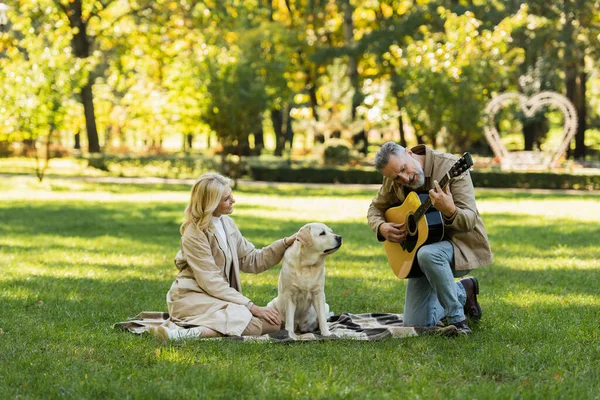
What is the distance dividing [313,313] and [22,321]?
7.78 ft

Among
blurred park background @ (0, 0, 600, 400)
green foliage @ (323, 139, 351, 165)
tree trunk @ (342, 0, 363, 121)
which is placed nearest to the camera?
blurred park background @ (0, 0, 600, 400)

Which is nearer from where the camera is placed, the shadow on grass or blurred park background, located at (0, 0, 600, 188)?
the shadow on grass

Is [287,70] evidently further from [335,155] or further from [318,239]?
[318,239]

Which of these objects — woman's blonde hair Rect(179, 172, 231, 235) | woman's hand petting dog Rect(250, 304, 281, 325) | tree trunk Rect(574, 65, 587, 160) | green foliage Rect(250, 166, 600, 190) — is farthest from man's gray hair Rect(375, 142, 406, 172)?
tree trunk Rect(574, 65, 587, 160)

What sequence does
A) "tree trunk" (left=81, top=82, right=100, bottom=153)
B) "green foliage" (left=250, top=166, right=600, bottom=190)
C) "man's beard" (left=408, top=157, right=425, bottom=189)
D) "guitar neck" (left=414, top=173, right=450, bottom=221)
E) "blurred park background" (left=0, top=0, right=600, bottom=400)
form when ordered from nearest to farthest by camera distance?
1. "blurred park background" (left=0, top=0, right=600, bottom=400)
2. "guitar neck" (left=414, top=173, right=450, bottom=221)
3. "man's beard" (left=408, top=157, right=425, bottom=189)
4. "green foliage" (left=250, top=166, right=600, bottom=190)
5. "tree trunk" (left=81, top=82, right=100, bottom=153)

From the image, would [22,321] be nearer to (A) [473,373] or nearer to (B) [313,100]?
(A) [473,373]

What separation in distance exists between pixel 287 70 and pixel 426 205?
30.9 meters

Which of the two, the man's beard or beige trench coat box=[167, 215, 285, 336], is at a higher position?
the man's beard

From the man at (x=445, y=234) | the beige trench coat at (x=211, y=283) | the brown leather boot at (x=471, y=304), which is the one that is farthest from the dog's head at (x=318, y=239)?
the brown leather boot at (x=471, y=304)

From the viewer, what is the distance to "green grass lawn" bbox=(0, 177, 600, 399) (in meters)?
4.83

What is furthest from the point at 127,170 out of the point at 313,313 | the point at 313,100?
the point at 313,313

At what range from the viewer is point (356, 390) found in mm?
4699

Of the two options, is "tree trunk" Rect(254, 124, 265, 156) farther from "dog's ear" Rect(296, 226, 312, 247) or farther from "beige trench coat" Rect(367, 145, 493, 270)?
"dog's ear" Rect(296, 226, 312, 247)

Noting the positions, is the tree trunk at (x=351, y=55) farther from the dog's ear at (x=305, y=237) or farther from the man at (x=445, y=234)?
the dog's ear at (x=305, y=237)
